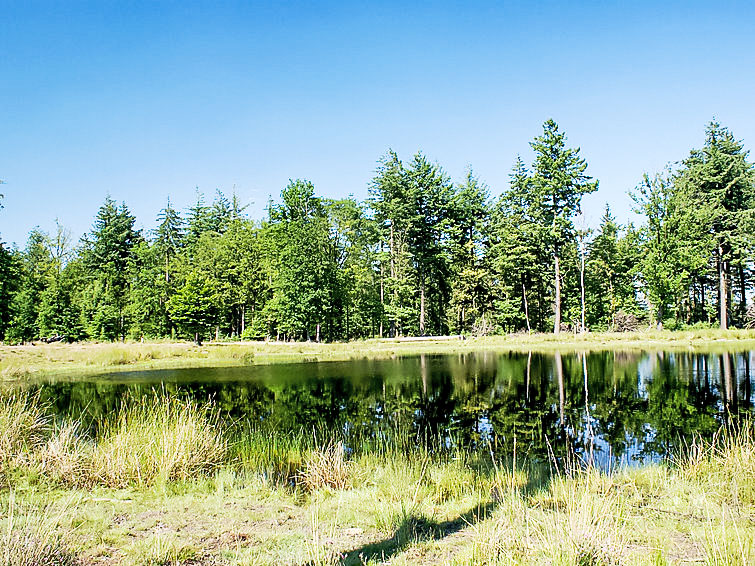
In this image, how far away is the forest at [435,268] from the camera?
46.6 metres

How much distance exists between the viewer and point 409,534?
18.2ft

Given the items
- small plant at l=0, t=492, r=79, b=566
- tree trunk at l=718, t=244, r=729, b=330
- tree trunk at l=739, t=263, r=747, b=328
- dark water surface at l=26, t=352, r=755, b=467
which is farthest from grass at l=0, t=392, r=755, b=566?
tree trunk at l=739, t=263, r=747, b=328

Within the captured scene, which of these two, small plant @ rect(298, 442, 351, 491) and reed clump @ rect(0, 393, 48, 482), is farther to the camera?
reed clump @ rect(0, 393, 48, 482)

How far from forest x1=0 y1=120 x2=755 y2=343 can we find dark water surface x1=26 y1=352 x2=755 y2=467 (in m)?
19.5

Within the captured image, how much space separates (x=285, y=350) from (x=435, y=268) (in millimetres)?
24597

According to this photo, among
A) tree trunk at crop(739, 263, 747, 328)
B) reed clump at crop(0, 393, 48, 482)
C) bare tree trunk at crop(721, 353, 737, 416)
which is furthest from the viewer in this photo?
A: tree trunk at crop(739, 263, 747, 328)

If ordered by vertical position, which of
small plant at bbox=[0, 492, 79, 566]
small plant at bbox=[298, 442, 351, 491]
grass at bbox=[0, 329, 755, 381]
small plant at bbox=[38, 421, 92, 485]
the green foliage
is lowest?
grass at bbox=[0, 329, 755, 381]

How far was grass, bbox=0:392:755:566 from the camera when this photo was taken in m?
4.65

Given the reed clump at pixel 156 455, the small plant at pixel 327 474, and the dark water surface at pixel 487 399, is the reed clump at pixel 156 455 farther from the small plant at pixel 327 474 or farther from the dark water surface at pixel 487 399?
the dark water surface at pixel 487 399

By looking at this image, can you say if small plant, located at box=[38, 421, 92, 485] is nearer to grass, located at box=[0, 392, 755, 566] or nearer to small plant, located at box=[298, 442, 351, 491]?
grass, located at box=[0, 392, 755, 566]

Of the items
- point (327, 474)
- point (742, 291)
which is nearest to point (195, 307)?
point (327, 474)

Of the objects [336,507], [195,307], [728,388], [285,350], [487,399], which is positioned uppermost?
[195,307]

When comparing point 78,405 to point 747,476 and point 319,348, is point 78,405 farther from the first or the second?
point 319,348

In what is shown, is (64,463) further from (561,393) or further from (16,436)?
(561,393)
